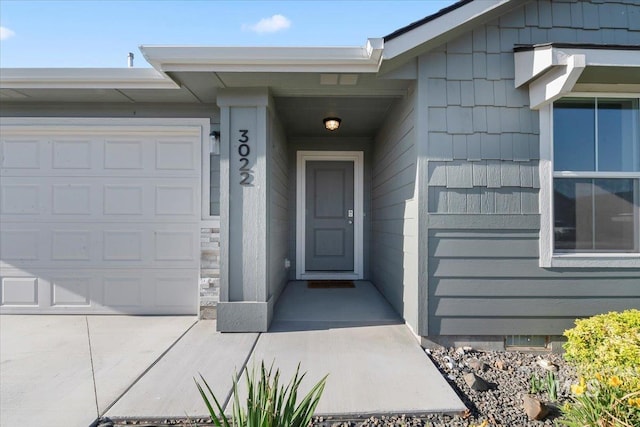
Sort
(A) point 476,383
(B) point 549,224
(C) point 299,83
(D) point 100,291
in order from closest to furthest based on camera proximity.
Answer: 1. (A) point 476,383
2. (B) point 549,224
3. (C) point 299,83
4. (D) point 100,291

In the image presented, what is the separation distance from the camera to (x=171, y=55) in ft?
9.14

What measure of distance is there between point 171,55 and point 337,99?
1.65 m

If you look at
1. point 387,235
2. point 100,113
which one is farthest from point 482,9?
point 100,113

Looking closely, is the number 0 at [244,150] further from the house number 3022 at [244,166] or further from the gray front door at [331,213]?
the gray front door at [331,213]

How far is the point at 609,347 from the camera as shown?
7.27ft

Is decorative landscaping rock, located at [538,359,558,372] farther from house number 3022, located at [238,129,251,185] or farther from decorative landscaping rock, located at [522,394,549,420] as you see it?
house number 3022, located at [238,129,251,185]

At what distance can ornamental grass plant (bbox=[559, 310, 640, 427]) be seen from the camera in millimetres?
1710

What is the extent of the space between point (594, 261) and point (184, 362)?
11.9 ft

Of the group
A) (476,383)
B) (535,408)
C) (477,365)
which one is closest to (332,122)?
(477,365)

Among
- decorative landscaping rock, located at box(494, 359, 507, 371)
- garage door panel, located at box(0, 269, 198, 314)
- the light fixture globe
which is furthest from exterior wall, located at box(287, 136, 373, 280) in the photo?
decorative landscaping rock, located at box(494, 359, 507, 371)

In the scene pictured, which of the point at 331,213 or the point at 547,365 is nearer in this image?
the point at 547,365

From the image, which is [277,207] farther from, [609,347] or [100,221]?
[609,347]

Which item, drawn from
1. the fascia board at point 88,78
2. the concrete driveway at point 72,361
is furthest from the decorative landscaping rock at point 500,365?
the fascia board at point 88,78

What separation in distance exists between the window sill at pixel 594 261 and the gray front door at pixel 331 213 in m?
2.94
